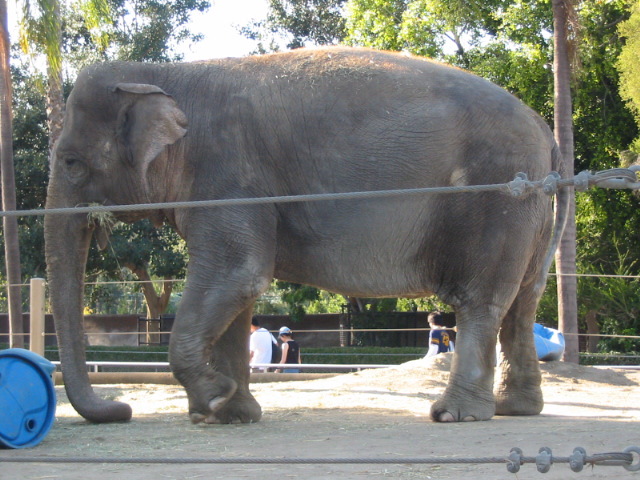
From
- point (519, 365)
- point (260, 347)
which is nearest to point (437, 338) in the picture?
point (260, 347)

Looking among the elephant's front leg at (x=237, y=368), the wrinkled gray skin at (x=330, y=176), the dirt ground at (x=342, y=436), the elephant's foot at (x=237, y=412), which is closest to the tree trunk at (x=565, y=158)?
the dirt ground at (x=342, y=436)

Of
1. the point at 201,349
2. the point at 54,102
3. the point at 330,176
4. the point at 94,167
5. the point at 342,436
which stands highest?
the point at 54,102

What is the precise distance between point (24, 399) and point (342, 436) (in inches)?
76.1

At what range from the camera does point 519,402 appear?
7.27m

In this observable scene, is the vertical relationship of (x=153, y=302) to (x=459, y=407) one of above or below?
above

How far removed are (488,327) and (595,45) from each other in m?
16.5

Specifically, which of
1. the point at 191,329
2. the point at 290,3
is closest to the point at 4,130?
the point at 191,329

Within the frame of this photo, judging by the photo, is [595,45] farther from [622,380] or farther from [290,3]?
[622,380]

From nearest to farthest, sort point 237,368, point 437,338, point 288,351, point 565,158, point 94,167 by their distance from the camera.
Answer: point 94,167
point 237,368
point 437,338
point 288,351
point 565,158

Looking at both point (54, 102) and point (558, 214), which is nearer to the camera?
point (558, 214)

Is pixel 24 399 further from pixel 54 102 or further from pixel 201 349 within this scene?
pixel 54 102

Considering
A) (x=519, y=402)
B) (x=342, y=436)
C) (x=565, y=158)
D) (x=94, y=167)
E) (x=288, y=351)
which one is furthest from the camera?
(x=565, y=158)

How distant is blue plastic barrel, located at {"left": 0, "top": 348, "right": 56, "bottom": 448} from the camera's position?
18.8 ft

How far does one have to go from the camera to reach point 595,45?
2162 cm
